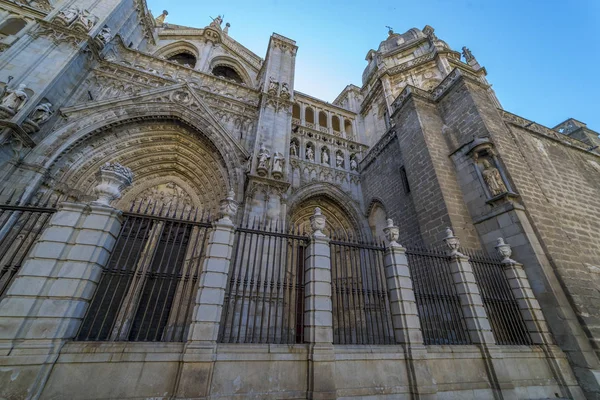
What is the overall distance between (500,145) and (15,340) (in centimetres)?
1257

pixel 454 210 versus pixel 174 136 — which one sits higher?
pixel 174 136

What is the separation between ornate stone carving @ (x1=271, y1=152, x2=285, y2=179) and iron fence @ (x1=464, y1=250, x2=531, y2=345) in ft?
24.0

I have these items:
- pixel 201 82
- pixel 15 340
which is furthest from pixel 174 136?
pixel 15 340

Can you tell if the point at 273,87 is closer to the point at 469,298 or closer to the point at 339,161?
the point at 339,161

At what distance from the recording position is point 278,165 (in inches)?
418

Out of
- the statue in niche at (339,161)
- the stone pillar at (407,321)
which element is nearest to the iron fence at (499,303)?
the stone pillar at (407,321)

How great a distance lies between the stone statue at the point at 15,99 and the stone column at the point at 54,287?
6962 mm

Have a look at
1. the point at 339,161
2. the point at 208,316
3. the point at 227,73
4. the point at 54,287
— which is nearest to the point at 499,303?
the point at 208,316

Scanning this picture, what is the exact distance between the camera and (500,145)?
8422mm

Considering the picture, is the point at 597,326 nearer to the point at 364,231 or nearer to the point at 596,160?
the point at 364,231

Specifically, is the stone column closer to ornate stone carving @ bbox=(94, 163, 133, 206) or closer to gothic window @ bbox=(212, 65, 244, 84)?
ornate stone carving @ bbox=(94, 163, 133, 206)

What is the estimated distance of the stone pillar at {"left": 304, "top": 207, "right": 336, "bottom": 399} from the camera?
13.4 ft

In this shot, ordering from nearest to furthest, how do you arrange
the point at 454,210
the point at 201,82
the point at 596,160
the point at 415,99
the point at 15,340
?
1. the point at 15,340
2. the point at 454,210
3. the point at 415,99
4. the point at 596,160
5. the point at 201,82

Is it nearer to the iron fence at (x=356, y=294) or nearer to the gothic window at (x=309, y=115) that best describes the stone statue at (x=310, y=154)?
the gothic window at (x=309, y=115)
